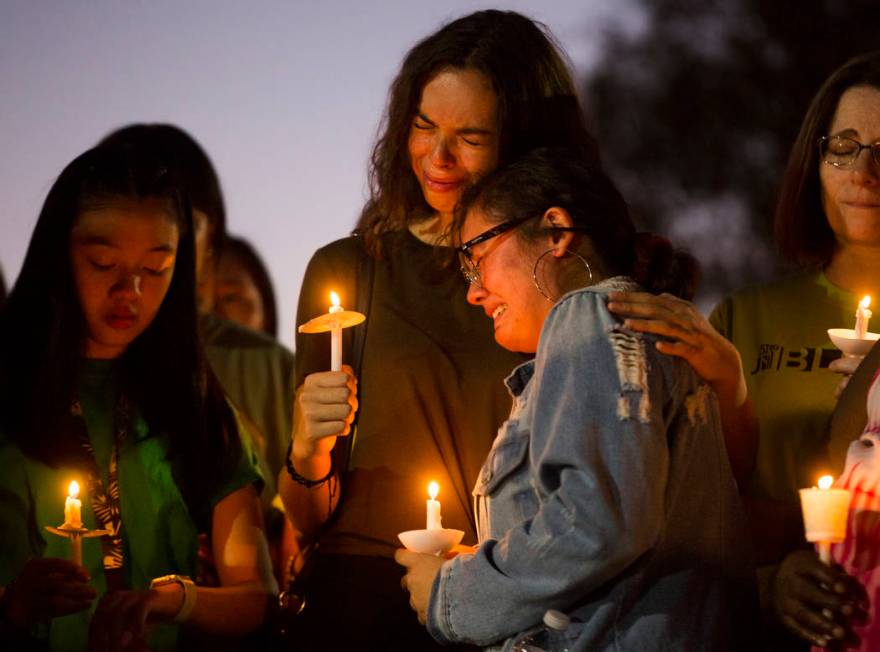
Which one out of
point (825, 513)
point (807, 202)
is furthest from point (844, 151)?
point (825, 513)

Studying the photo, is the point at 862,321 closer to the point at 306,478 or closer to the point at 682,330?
the point at 682,330

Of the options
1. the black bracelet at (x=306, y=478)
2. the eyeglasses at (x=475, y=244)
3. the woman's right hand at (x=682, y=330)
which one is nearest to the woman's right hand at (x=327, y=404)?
the black bracelet at (x=306, y=478)

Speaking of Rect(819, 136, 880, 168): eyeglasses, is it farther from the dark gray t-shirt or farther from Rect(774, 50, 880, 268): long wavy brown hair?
the dark gray t-shirt

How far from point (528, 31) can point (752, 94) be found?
935cm

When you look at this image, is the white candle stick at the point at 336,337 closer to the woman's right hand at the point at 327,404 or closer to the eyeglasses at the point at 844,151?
the woman's right hand at the point at 327,404

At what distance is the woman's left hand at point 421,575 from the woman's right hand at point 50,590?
2.93 ft

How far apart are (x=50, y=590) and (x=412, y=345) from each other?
1.17 m

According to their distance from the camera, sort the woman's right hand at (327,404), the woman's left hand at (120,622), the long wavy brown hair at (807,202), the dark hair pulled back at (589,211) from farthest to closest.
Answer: the long wavy brown hair at (807,202) → the woman's left hand at (120,622) → the woman's right hand at (327,404) → the dark hair pulled back at (589,211)

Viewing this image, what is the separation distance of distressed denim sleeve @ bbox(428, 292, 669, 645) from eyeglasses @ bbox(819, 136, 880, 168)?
1.57 metres

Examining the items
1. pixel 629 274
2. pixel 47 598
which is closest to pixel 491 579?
pixel 629 274

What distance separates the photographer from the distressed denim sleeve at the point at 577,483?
2766 mm

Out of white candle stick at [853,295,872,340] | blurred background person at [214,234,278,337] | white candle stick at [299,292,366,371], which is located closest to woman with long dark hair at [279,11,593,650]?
white candle stick at [299,292,366,371]

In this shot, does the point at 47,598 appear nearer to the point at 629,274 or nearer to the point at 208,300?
the point at 629,274

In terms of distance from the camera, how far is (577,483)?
2.78 metres
